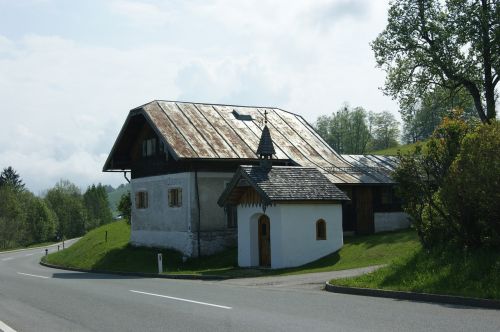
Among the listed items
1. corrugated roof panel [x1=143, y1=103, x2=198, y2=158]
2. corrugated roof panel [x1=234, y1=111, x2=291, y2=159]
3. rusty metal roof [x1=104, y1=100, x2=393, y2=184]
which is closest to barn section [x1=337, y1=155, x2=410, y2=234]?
rusty metal roof [x1=104, y1=100, x2=393, y2=184]

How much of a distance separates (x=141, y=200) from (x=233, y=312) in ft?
85.5

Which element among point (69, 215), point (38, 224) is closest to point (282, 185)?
point (38, 224)

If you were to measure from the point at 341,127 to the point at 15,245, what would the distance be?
59.6 meters

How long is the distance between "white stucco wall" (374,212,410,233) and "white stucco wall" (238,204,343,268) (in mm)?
7564

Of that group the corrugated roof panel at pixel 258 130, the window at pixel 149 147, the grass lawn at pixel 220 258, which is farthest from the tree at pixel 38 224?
→ the corrugated roof panel at pixel 258 130

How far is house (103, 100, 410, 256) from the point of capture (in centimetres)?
3169

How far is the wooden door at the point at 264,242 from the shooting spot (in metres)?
26.6

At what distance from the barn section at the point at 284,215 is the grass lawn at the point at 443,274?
313 inches

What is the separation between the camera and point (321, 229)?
26.7 meters

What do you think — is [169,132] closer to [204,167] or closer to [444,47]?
[204,167]

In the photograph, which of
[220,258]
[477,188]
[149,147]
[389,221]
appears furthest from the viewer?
[149,147]

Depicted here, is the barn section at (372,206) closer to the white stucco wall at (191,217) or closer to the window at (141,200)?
the white stucco wall at (191,217)

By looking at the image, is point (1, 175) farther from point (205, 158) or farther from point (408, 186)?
point (408, 186)

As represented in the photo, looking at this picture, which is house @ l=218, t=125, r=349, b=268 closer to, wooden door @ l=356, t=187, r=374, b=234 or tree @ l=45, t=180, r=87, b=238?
wooden door @ l=356, t=187, r=374, b=234
